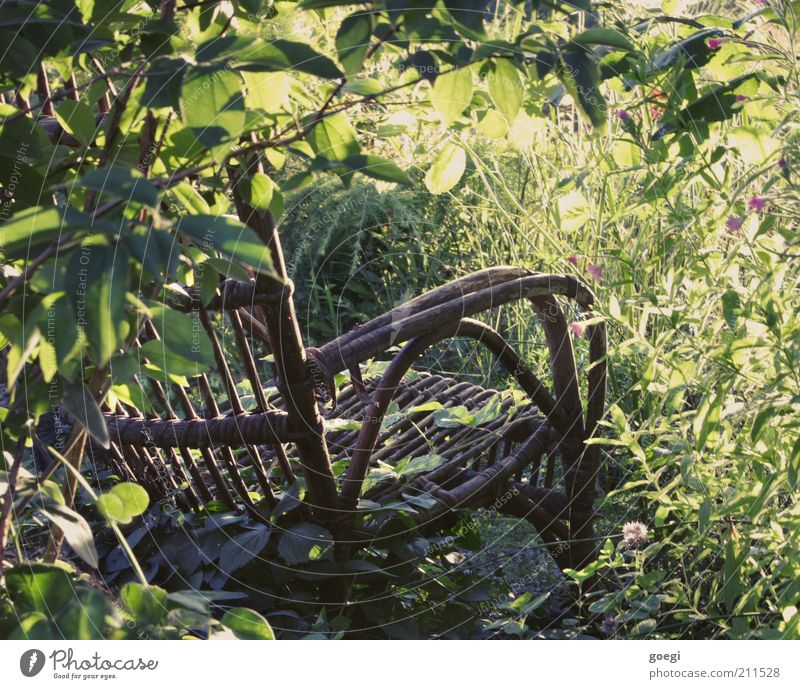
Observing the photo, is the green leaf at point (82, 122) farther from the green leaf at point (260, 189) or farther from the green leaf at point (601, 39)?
the green leaf at point (601, 39)

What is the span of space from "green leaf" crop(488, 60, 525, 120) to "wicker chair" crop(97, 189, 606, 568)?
37 cm

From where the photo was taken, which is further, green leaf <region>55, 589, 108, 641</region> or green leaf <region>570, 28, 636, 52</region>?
green leaf <region>570, 28, 636, 52</region>

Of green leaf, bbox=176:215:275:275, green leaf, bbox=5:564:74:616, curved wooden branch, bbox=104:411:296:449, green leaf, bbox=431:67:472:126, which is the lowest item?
curved wooden branch, bbox=104:411:296:449

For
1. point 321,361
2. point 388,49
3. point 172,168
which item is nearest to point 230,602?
point 321,361

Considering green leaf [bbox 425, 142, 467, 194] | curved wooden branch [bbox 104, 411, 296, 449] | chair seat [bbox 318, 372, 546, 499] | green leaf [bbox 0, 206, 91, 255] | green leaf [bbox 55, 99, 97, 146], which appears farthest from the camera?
chair seat [bbox 318, 372, 546, 499]

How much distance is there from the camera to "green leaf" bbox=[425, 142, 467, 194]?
1.12 meters

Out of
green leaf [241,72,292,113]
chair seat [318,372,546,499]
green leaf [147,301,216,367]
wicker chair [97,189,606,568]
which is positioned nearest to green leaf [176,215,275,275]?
green leaf [147,301,216,367]

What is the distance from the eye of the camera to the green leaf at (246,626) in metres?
0.78

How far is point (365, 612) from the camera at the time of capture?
1.42m

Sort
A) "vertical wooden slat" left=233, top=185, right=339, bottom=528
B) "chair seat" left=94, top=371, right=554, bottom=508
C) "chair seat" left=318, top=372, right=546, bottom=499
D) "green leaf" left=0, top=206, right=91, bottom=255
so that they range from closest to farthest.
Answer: "green leaf" left=0, top=206, right=91, bottom=255
"vertical wooden slat" left=233, top=185, right=339, bottom=528
"chair seat" left=94, top=371, right=554, bottom=508
"chair seat" left=318, top=372, right=546, bottom=499

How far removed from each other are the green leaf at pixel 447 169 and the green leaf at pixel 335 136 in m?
0.26

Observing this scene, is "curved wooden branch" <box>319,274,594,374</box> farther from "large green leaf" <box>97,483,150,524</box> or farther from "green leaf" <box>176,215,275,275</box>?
"green leaf" <box>176,215,275,275</box>

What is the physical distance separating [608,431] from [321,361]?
0.87 m
